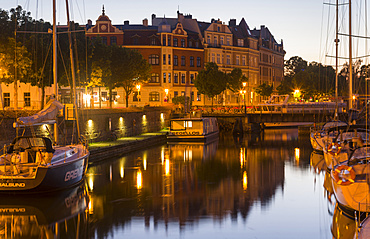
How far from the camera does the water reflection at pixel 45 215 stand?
16719mm

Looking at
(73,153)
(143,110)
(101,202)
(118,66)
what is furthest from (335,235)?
(118,66)

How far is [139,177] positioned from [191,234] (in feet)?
41.5

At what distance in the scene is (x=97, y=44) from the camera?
53.0 meters

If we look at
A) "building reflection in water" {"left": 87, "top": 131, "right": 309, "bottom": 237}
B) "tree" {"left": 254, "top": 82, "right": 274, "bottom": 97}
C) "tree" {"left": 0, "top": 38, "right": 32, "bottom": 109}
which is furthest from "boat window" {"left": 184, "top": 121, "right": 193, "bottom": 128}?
"tree" {"left": 254, "top": 82, "right": 274, "bottom": 97}

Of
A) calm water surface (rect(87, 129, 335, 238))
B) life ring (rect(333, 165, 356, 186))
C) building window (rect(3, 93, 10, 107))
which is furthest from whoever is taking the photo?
building window (rect(3, 93, 10, 107))

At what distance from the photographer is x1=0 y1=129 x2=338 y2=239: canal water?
16953mm

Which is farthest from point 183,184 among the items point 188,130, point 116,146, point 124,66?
point 124,66

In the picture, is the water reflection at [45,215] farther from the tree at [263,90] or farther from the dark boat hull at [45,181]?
the tree at [263,90]

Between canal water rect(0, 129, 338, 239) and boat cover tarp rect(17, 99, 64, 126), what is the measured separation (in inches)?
132

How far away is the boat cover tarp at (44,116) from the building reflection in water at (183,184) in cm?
422

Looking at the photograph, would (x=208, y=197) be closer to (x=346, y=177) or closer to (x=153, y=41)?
(x=346, y=177)

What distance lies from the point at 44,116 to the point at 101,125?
1925 centimetres

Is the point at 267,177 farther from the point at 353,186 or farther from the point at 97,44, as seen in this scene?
the point at 97,44

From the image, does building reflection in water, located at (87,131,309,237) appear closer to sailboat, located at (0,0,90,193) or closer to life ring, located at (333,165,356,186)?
sailboat, located at (0,0,90,193)
